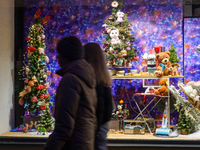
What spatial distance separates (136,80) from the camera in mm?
5094

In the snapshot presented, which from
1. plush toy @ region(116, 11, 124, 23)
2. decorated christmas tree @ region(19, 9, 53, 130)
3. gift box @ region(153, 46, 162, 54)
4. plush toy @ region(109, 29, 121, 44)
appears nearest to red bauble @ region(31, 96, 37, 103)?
decorated christmas tree @ region(19, 9, 53, 130)

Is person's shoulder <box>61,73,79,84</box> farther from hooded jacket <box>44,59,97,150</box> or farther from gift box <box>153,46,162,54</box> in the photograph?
gift box <box>153,46,162,54</box>

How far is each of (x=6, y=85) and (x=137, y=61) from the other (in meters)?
2.48

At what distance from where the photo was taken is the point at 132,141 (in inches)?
163

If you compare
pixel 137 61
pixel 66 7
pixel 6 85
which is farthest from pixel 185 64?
pixel 6 85

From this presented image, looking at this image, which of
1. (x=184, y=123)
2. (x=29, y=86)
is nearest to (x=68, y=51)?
(x=29, y=86)

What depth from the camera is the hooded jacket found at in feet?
5.88

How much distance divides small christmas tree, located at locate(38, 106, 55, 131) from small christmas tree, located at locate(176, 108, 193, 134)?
7.17ft

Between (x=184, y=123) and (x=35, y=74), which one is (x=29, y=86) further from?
(x=184, y=123)

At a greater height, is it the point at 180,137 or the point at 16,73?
the point at 16,73

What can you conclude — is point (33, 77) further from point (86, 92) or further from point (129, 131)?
point (86, 92)

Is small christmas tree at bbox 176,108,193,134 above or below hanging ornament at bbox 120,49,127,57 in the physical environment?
below

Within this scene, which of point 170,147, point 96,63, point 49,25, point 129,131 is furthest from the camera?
point 49,25

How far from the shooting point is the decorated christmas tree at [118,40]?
474cm
